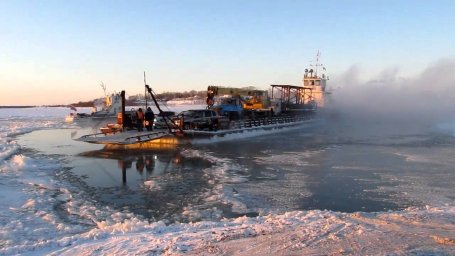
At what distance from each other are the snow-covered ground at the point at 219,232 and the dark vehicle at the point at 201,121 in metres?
15.2

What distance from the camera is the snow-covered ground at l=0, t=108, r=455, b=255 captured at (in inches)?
221

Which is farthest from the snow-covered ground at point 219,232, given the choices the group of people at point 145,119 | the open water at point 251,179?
the group of people at point 145,119

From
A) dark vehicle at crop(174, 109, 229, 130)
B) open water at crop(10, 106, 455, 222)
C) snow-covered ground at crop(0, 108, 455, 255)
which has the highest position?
dark vehicle at crop(174, 109, 229, 130)

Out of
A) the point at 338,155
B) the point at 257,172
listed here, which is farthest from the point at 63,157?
the point at 338,155

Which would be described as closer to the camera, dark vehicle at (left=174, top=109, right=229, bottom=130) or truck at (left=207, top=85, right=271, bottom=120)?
dark vehicle at (left=174, top=109, right=229, bottom=130)

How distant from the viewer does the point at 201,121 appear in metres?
25.9

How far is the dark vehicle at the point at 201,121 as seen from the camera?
976 inches

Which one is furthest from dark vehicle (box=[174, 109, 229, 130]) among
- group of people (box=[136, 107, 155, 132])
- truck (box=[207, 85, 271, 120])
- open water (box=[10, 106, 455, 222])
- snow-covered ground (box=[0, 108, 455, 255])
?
snow-covered ground (box=[0, 108, 455, 255])

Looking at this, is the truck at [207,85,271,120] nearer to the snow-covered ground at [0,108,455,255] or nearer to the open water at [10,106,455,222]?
the open water at [10,106,455,222]

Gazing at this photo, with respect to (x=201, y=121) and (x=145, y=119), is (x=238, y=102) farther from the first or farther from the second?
(x=145, y=119)

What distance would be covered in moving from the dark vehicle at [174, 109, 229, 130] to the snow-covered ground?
49.8 ft

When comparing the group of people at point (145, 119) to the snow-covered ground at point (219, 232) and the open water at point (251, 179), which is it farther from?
the snow-covered ground at point (219, 232)

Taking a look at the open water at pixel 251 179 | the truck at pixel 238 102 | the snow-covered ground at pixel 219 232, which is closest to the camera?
the snow-covered ground at pixel 219 232

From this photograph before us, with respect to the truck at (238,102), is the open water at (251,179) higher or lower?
lower
